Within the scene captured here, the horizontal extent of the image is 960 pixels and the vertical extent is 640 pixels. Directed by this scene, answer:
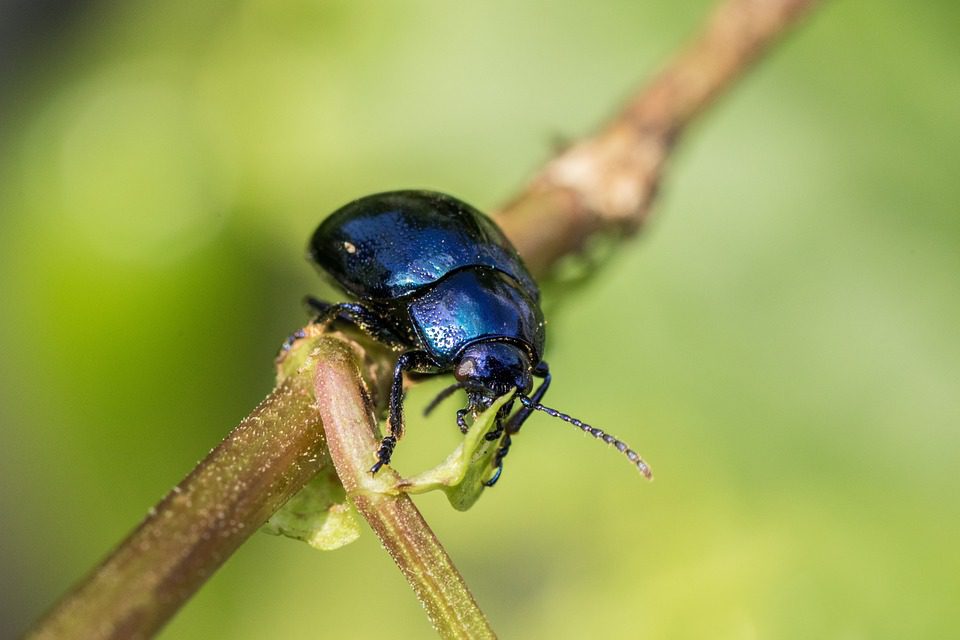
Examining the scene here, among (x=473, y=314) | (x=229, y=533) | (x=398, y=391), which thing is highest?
(x=473, y=314)

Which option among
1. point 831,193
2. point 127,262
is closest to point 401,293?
point 127,262

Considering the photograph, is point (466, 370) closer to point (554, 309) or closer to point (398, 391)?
point (398, 391)

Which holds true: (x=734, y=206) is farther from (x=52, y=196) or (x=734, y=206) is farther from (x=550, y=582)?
(x=52, y=196)

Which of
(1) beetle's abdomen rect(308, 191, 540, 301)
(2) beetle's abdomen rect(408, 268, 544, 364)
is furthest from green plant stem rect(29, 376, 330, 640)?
(1) beetle's abdomen rect(308, 191, 540, 301)

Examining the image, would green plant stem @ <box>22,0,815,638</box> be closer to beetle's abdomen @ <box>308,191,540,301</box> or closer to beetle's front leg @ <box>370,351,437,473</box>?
beetle's front leg @ <box>370,351,437,473</box>

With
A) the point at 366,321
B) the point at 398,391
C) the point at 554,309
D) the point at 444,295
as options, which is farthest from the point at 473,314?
the point at 554,309
